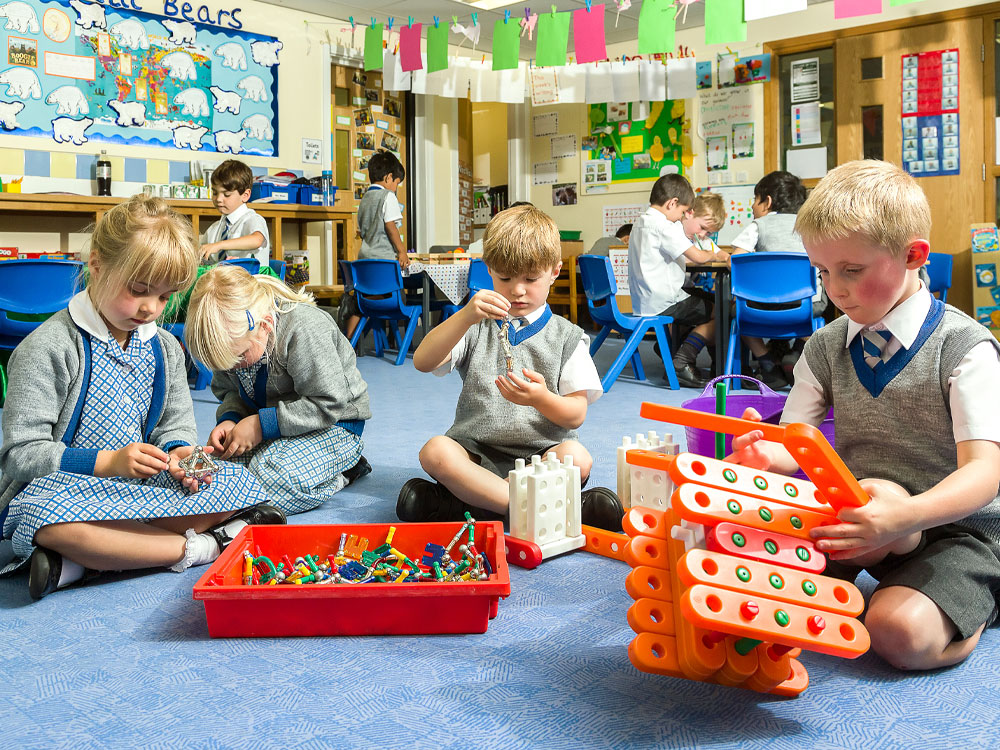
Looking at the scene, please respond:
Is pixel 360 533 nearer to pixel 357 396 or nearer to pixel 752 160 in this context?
pixel 357 396

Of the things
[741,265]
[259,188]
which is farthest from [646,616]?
[259,188]

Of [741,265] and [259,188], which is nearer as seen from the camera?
[741,265]

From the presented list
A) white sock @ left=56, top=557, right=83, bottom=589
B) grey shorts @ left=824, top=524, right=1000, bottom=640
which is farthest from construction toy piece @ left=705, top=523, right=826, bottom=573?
white sock @ left=56, top=557, right=83, bottom=589

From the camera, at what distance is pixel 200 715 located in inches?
39.5

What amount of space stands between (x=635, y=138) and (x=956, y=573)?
5.97 meters

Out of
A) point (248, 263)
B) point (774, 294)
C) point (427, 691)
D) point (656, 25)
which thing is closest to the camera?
point (427, 691)

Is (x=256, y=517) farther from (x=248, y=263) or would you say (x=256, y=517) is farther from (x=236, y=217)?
(x=236, y=217)

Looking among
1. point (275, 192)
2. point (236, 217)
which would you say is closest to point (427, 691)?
point (236, 217)

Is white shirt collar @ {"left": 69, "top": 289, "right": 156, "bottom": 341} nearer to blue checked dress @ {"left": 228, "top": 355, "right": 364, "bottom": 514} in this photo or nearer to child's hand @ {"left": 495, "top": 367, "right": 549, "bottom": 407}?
blue checked dress @ {"left": 228, "top": 355, "right": 364, "bottom": 514}

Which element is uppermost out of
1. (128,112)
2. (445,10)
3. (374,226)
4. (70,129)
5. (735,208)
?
(445,10)

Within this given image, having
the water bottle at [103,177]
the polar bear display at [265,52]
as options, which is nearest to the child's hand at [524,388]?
the water bottle at [103,177]

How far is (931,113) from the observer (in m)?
5.34

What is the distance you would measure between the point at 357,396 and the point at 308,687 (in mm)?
1025

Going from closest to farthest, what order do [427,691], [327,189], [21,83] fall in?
[427,691] → [21,83] → [327,189]
